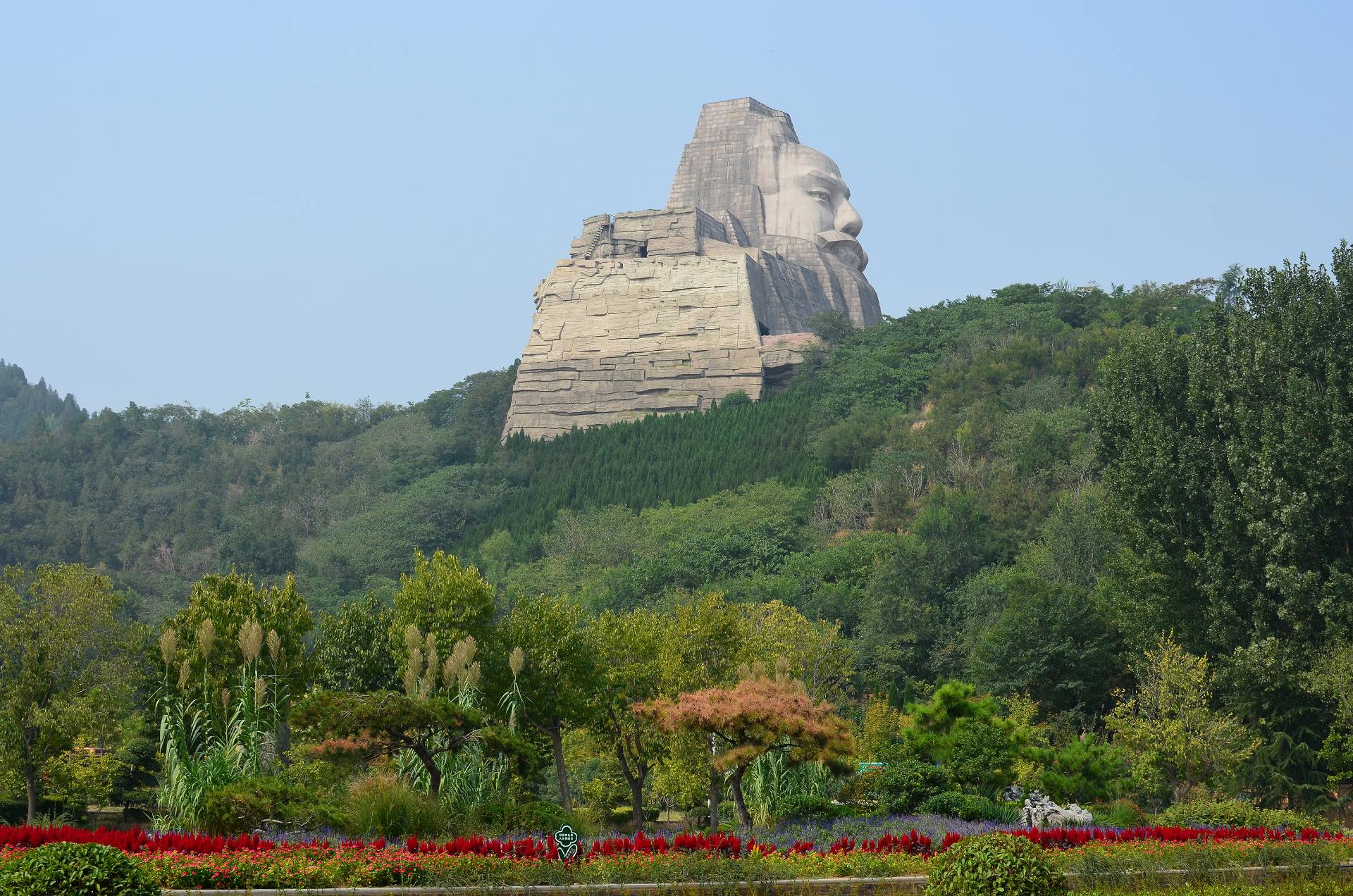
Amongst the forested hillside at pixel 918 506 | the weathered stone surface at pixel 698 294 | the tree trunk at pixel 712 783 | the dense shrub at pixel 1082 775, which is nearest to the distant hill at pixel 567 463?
the forested hillside at pixel 918 506

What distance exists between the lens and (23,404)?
10425 centimetres

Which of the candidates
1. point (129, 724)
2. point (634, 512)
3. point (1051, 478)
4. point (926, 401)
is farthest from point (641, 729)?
point (926, 401)

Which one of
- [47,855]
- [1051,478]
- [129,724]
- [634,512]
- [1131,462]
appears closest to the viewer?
[47,855]

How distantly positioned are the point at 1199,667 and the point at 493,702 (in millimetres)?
10154

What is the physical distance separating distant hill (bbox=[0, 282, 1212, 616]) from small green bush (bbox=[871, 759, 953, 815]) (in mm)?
20242

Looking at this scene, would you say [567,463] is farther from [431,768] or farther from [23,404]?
[23,404]

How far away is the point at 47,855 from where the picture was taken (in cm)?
949

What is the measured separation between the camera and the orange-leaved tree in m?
16.0

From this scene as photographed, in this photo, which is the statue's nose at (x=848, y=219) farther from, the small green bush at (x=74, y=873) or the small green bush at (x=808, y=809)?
the small green bush at (x=74, y=873)

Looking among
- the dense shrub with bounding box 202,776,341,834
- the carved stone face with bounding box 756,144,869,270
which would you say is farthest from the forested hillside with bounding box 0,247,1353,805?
the carved stone face with bounding box 756,144,869,270

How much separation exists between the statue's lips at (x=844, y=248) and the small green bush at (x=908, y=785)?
153ft

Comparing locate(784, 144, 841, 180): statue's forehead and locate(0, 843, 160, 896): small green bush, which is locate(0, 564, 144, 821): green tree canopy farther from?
locate(784, 144, 841, 180): statue's forehead

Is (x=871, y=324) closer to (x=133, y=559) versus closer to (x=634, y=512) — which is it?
(x=634, y=512)

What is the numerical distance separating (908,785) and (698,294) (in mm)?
38722
